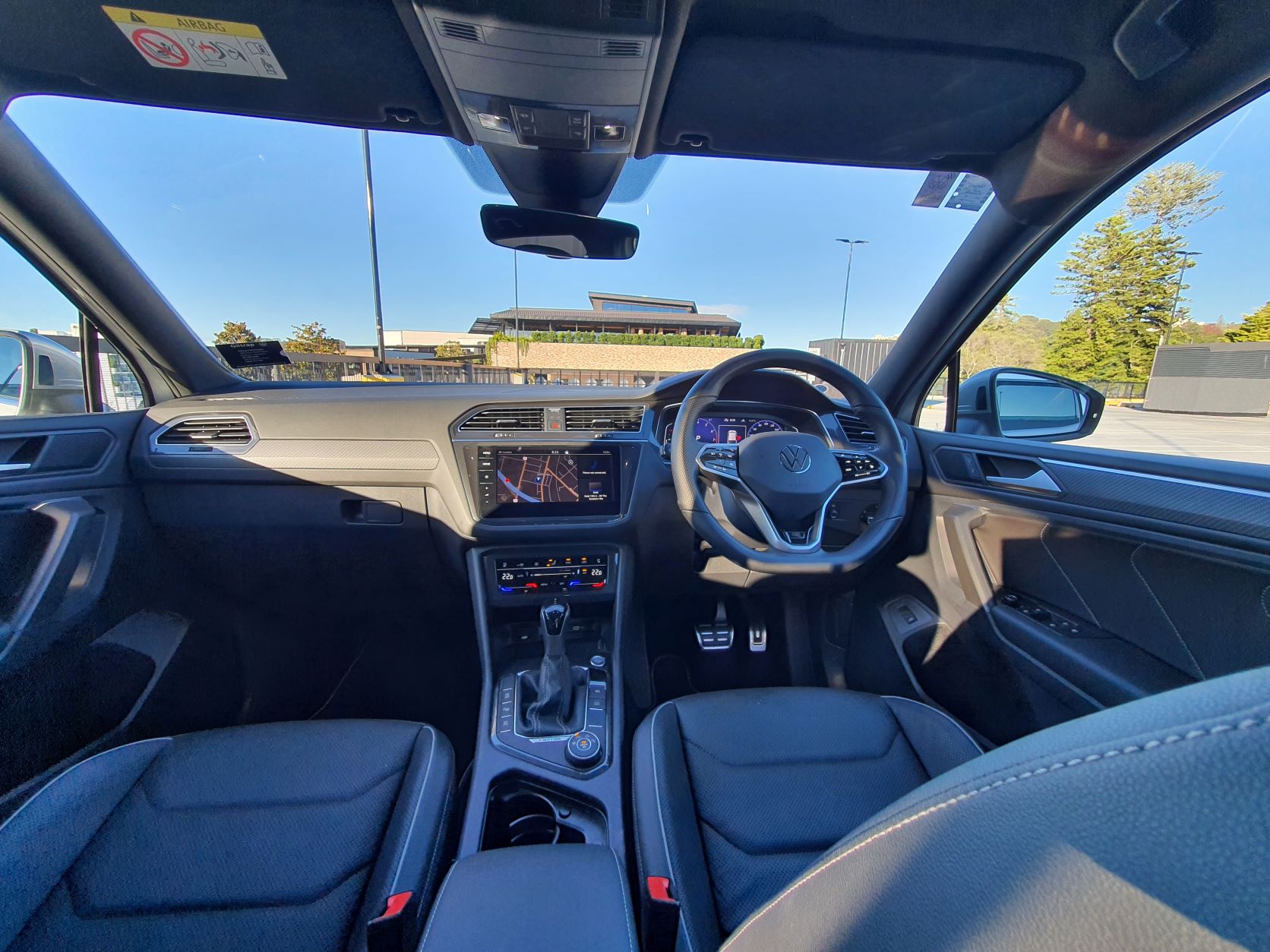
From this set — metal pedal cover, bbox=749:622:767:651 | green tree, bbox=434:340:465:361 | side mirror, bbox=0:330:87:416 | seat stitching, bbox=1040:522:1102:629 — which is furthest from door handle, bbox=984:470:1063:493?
side mirror, bbox=0:330:87:416

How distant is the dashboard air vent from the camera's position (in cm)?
203

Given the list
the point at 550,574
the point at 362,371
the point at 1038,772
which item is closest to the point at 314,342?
the point at 362,371

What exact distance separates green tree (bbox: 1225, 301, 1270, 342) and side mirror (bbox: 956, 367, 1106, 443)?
0.51 meters

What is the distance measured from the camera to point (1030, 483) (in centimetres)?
177

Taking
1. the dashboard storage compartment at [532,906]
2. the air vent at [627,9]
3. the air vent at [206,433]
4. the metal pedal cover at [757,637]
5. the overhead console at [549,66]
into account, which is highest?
the air vent at [627,9]

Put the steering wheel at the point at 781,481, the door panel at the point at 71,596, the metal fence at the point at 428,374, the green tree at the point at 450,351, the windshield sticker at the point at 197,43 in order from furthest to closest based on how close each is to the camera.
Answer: the green tree at the point at 450,351, the metal fence at the point at 428,374, the steering wheel at the point at 781,481, the door panel at the point at 71,596, the windshield sticker at the point at 197,43

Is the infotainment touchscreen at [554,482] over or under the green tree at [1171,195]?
under

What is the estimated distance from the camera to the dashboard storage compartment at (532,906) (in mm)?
905

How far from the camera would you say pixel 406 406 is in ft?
6.74

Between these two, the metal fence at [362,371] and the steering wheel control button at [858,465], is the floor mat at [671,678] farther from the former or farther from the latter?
the metal fence at [362,371]

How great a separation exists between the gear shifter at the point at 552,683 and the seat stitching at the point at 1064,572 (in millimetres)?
1623

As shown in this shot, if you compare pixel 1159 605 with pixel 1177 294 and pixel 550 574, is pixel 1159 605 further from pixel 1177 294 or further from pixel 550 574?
pixel 550 574

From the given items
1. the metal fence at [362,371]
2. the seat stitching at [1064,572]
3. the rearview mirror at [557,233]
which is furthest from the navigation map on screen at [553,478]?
the seat stitching at [1064,572]

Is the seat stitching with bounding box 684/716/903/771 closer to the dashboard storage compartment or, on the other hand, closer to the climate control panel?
the dashboard storage compartment
